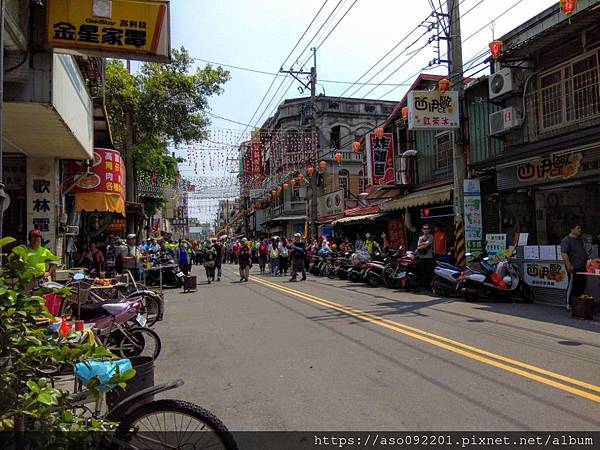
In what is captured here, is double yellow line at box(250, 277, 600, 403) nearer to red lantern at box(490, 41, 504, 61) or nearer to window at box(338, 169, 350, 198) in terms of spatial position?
red lantern at box(490, 41, 504, 61)

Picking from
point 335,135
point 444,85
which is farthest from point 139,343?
point 335,135

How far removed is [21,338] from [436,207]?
17.7 m

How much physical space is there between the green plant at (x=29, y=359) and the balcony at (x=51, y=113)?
5.64 metres

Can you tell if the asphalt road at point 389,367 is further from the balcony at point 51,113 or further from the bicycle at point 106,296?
the balcony at point 51,113

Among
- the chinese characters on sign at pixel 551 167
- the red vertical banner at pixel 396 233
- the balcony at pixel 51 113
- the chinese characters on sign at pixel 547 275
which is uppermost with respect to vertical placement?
the balcony at pixel 51 113

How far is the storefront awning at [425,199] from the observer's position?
17.0m

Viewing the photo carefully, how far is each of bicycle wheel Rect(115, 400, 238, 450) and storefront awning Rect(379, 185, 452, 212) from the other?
48.7 ft

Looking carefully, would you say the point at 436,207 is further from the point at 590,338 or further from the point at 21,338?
the point at 21,338

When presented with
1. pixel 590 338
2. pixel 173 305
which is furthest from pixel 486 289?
pixel 173 305

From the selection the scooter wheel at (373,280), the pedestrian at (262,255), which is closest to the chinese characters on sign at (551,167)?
the scooter wheel at (373,280)

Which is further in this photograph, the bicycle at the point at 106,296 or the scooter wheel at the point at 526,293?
the scooter wheel at the point at 526,293

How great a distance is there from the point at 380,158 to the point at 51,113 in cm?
1663

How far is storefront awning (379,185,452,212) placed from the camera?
1703cm

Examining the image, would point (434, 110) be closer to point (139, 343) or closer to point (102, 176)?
point (102, 176)
